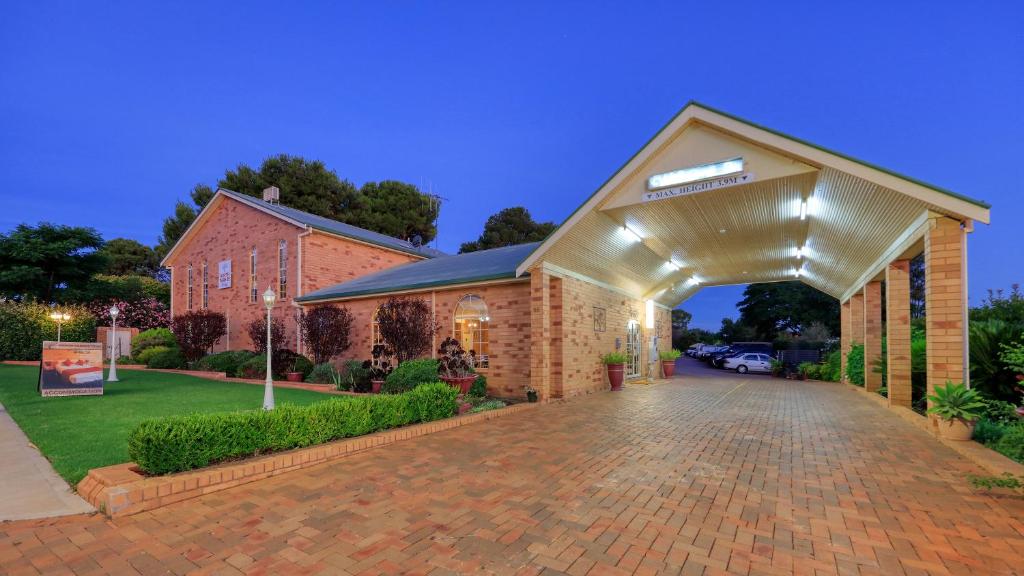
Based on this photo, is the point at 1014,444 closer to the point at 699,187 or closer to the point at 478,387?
the point at 699,187

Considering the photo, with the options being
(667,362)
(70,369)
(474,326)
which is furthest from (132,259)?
(667,362)

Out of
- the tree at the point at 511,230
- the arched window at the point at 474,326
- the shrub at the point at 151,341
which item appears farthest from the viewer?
the tree at the point at 511,230

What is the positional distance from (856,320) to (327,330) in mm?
18388

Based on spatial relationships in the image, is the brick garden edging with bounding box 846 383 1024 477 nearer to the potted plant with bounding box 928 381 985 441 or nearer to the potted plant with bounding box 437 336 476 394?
the potted plant with bounding box 928 381 985 441

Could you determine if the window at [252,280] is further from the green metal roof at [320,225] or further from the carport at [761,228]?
the carport at [761,228]

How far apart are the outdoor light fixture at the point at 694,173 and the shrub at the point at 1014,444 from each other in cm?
527

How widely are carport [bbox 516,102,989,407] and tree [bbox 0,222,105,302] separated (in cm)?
2675

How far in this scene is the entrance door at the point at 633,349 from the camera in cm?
1620

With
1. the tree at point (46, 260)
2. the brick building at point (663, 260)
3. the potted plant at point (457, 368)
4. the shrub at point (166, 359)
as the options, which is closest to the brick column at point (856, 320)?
the brick building at point (663, 260)

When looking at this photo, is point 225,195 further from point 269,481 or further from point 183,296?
point 269,481

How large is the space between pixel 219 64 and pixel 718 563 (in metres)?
103

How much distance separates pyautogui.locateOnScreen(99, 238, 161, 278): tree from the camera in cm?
3897

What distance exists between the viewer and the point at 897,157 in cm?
10431

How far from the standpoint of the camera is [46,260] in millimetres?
22922
